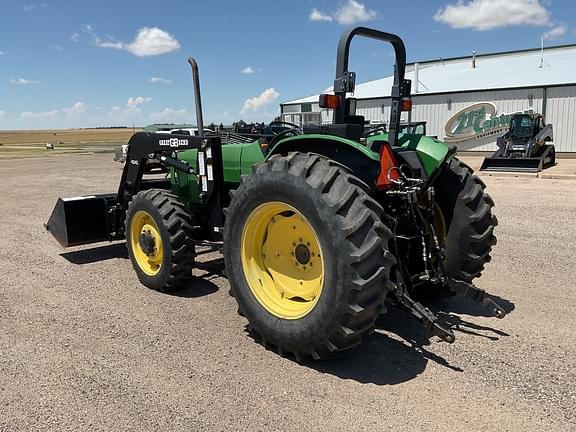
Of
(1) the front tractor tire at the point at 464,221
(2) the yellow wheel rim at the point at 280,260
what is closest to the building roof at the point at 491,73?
(1) the front tractor tire at the point at 464,221

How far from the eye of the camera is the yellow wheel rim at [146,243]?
5.07m

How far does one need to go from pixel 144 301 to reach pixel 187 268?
511mm

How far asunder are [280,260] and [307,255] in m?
0.28

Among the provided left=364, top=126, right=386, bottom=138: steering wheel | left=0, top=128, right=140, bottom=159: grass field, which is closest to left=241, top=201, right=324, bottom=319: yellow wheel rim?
left=364, top=126, right=386, bottom=138: steering wheel

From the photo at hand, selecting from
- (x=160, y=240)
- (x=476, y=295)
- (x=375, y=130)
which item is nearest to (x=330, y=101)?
(x=375, y=130)

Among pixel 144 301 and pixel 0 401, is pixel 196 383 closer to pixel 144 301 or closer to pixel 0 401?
pixel 0 401

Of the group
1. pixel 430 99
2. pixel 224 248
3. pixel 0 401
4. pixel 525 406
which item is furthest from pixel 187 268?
pixel 430 99

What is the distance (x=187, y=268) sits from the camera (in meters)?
4.89

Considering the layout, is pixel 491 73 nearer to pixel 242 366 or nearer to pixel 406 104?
pixel 406 104

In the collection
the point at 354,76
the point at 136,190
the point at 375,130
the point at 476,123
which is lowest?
the point at 136,190

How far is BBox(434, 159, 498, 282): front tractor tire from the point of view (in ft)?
13.8

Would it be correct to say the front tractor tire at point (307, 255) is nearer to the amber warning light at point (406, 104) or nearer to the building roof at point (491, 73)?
the amber warning light at point (406, 104)

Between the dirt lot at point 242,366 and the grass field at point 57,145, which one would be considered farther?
the grass field at point 57,145

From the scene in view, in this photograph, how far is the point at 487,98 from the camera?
25406 mm
